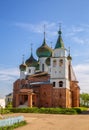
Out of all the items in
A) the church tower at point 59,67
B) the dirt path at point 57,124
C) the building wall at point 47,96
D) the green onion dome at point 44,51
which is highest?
the green onion dome at point 44,51

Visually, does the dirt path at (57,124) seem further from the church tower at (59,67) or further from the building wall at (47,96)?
the church tower at (59,67)

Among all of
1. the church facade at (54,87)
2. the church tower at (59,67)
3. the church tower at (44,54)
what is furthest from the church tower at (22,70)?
the church tower at (59,67)

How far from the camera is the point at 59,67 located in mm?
59062

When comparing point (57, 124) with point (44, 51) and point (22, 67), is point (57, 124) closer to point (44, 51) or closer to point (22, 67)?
point (22, 67)

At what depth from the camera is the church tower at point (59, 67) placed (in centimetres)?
5751

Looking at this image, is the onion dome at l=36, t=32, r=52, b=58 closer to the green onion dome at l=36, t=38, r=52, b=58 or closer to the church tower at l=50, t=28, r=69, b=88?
the green onion dome at l=36, t=38, r=52, b=58

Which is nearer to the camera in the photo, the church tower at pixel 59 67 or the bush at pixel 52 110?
the bush at pixel 52 110

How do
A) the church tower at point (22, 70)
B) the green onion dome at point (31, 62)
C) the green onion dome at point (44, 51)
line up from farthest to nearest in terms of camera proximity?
the green onion dome at point (31, 62)
the green onion dome at point (44, 51)
the church tower at point (22, 70)

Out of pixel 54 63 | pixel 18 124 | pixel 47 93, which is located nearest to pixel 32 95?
pixel 47 93

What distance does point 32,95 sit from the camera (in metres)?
58.5

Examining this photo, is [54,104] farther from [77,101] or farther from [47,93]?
[77,101]

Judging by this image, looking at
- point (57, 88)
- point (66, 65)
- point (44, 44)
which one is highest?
point (44, 44)

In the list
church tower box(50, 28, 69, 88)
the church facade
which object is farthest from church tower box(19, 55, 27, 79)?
church tower box(50, 28, 69, 88)

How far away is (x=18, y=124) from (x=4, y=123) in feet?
9.31
